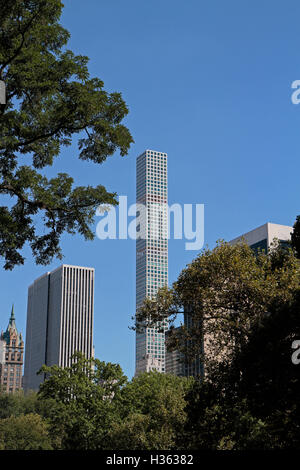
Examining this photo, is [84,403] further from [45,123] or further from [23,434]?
[45,123]

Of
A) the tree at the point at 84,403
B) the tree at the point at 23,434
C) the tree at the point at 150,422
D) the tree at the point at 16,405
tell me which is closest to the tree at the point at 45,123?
the tree at the point at 150,422

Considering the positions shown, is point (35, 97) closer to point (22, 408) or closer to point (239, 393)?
point (239, 393)

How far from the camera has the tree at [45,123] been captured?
18625 millimetres

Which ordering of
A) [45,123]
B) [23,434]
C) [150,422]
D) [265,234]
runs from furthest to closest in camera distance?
[265,234], [23,434], [150,422], [45,123]

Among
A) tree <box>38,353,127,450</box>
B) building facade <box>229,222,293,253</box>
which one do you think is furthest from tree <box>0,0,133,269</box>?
building facade <box>229,222,293,253</box>

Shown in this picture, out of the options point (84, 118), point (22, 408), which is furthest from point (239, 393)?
point (22, 408)

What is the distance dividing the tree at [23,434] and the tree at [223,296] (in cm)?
4423

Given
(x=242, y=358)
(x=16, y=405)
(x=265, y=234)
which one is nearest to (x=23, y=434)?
(x=16, y=405)

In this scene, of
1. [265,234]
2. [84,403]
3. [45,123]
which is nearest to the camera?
[45,123]

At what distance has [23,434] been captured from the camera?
2689 inches

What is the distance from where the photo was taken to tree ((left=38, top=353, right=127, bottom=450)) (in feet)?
152

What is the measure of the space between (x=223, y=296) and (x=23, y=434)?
5013cm

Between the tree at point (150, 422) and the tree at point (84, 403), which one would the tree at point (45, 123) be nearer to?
the tree at point (150, 422)

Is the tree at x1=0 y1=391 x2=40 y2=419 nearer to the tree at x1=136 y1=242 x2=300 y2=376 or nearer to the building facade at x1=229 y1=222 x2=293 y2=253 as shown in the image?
the building facade at x1=229 y1=222 x2=293 y2=253
